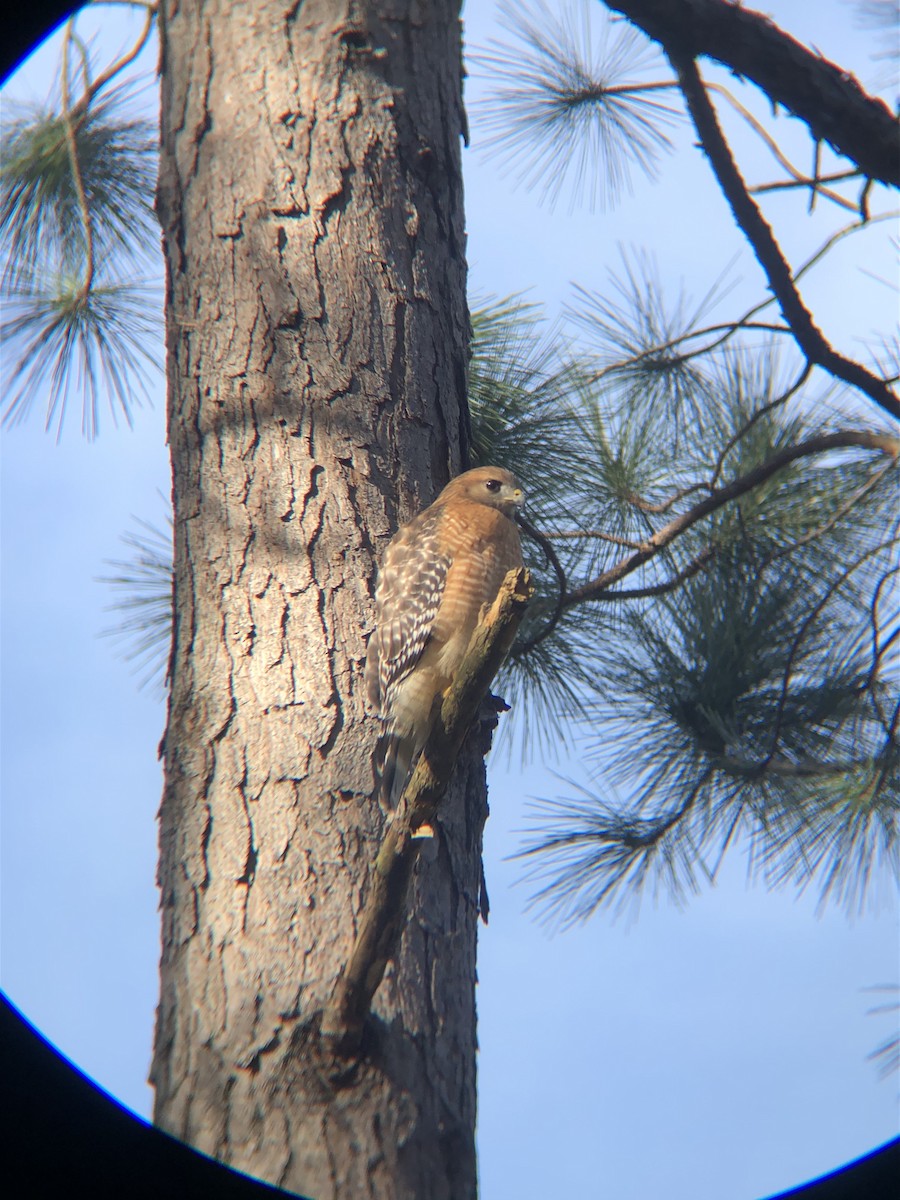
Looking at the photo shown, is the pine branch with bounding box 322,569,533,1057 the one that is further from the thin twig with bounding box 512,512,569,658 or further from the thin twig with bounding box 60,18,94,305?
the thin twig with bounding box 60,18,94,305

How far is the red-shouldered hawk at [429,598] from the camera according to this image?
244cm

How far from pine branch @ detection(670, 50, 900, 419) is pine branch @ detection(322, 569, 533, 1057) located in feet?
6.97

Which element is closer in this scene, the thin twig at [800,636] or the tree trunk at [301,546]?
the tree trunk at [301,546]

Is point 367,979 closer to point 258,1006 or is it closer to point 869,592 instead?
point 258,1006

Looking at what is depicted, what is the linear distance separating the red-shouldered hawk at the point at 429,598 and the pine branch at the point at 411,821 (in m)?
0.37

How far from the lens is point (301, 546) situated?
8.00 ft

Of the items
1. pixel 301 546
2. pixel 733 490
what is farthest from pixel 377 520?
pixel 733 490

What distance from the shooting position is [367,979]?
190 centimetres

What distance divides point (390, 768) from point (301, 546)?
0.53 m

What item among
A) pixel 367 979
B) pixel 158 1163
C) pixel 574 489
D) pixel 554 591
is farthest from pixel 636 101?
pixel 158 1163

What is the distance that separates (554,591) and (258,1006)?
2.27m

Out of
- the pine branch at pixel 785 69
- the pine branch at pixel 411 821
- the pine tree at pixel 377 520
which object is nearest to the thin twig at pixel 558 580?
the pine tree at pixel 377 520

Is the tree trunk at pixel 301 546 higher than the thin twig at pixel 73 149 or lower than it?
lower

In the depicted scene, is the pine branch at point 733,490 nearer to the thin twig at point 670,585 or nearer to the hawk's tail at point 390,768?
the thin twig at point 670,585
